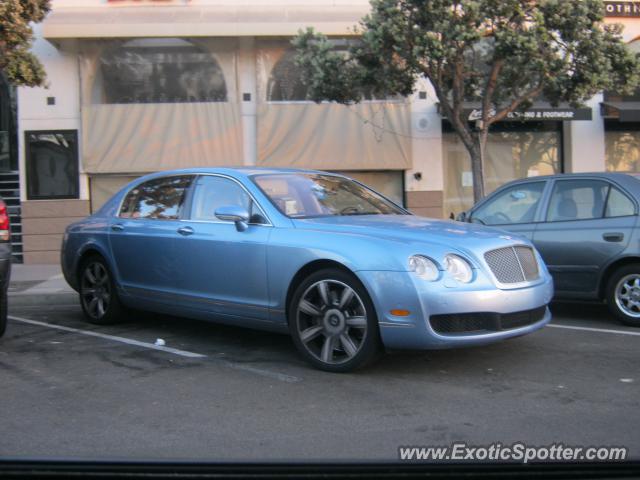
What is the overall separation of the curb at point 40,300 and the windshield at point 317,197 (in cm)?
455

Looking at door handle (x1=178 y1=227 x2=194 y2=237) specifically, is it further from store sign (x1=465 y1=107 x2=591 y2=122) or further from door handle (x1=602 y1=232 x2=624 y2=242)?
store sign (x1=465 y1=107 x2=591 y2=122)

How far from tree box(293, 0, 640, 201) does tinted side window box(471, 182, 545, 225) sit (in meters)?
3.28

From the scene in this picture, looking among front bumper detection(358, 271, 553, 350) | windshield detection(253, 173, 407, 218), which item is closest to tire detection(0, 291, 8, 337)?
windshield detection(253, 173, 407, 218)

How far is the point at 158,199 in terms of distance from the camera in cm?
645

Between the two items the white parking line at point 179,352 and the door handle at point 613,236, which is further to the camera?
the door handle at point 613,236

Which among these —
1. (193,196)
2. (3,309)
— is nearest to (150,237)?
(193,196)

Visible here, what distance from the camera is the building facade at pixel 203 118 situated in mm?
13625

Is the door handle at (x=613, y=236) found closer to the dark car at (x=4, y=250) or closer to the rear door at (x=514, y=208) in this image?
the rear door at (x=514, y=208)

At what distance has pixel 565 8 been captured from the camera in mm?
9969

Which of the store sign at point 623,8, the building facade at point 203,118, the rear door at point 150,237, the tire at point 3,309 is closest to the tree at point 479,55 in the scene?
the building facade at point 203,118

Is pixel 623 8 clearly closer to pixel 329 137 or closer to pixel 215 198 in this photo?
pixel 329 137

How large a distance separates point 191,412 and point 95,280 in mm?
3245

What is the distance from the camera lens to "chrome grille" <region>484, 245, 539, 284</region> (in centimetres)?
477

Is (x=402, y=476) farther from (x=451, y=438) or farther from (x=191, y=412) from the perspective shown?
(x=191, y=412)
